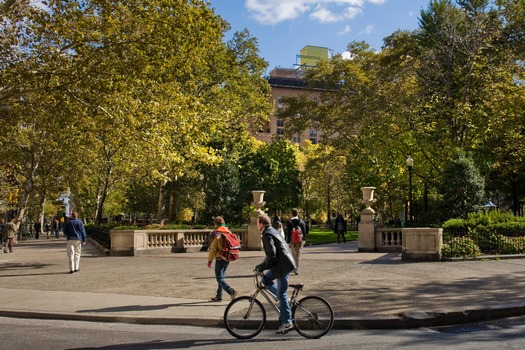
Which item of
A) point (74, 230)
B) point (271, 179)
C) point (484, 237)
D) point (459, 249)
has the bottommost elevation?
point (459, 249)

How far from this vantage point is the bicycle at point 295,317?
763cm

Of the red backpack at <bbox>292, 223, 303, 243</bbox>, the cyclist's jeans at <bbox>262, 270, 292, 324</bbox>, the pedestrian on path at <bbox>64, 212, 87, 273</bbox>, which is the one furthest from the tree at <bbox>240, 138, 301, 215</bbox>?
the cyclist's jeans at <bbox>262, 270, 292, 324</bbox>

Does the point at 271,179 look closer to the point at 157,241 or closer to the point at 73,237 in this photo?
the point at 157,241

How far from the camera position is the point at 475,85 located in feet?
100

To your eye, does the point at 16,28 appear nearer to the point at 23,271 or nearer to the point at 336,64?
the point at 23,271

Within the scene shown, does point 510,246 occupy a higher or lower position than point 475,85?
lower

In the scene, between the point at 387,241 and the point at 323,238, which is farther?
the point at 323,238

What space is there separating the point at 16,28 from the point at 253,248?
1415cm

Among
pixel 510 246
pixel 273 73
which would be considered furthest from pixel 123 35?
pixel 273 73

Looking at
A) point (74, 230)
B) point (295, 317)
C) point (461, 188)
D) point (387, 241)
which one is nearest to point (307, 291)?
point (295, 317)

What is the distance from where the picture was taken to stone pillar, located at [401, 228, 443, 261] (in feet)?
56.1

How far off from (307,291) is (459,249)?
322 inches

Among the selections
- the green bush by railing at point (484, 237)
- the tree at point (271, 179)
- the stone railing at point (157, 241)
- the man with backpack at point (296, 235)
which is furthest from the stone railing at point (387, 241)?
the tree at point (271, 179)

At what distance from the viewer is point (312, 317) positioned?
7668mm
